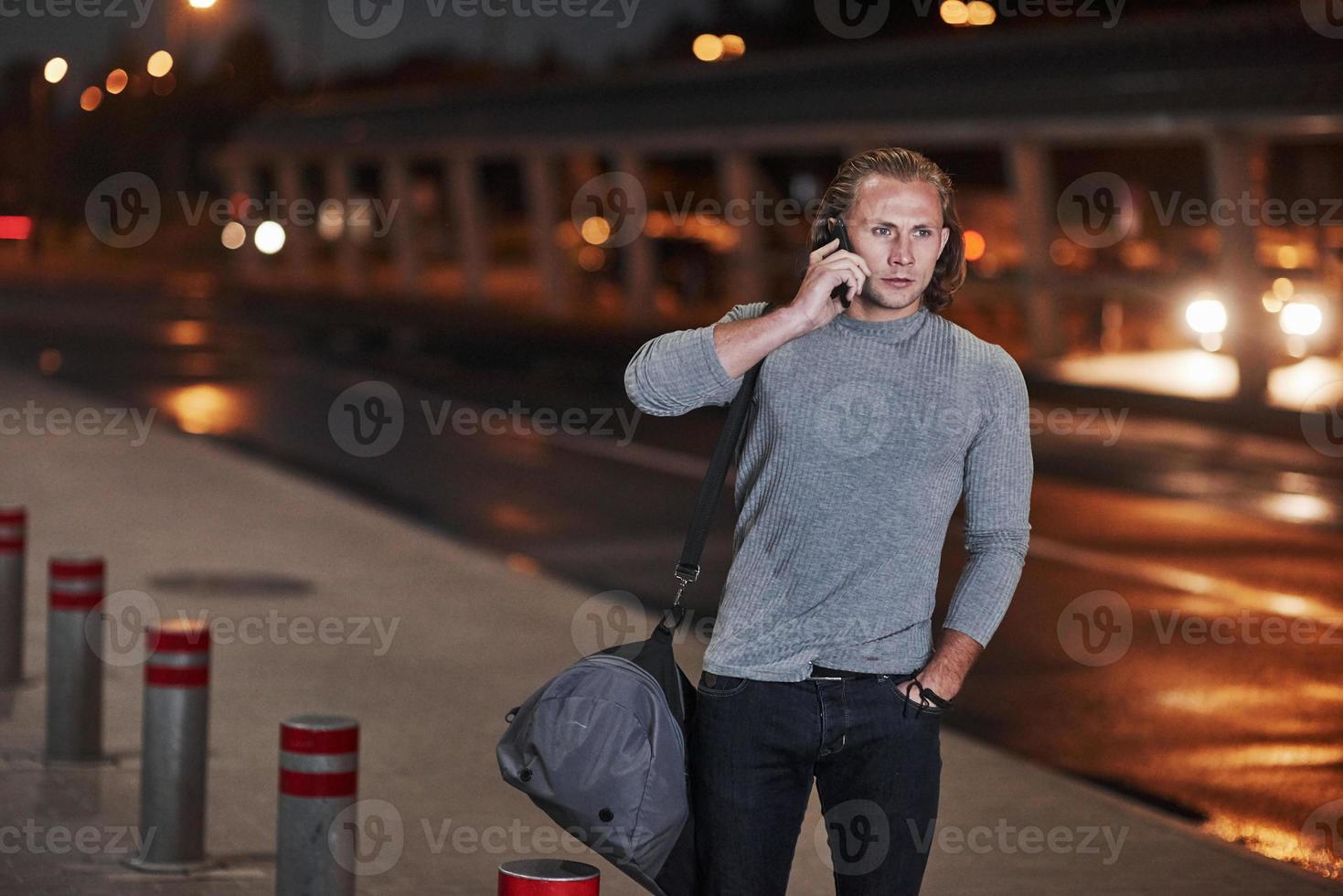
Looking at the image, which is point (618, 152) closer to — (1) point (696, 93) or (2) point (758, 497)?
(1) point (696, 93)

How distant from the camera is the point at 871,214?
359 centimetres

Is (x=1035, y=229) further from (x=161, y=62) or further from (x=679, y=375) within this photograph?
(x=679, y=375)

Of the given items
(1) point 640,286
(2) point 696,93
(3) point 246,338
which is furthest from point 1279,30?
(3) point 246,338

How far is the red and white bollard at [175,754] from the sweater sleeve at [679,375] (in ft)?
9.67

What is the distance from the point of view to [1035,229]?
25391 millimetres

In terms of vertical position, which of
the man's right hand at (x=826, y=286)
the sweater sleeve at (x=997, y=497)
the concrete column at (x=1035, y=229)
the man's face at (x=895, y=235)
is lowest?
the sweater sleeve at (x=997, y=497)

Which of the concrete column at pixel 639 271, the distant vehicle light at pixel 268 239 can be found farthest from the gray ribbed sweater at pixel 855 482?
the distant vehicle light at pixel 268 239

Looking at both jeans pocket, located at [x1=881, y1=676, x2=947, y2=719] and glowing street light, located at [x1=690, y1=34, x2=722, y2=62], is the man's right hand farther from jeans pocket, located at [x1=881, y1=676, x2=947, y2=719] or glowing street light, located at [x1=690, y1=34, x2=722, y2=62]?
glowing street light, located at [x1=690, y1=34, x2=722, y2=62]

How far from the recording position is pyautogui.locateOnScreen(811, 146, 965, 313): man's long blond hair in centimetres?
361

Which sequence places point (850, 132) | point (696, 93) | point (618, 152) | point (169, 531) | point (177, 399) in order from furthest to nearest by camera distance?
point (618, 152) → point (696, 93) → point (850, 132) → point (177, 399) → point (169, 531)

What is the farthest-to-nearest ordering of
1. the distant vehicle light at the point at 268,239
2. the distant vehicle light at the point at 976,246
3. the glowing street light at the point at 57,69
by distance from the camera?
the distant vehicle light at the point at 268,239
the glowing street light at the point at 57,69
the distant vehicle light at the point at 976,246

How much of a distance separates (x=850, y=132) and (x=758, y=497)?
83.8 feet

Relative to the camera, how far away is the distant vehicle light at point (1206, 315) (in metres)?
22.7

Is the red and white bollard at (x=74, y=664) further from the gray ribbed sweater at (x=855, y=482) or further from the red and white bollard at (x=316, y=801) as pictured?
the gray ribbed sweater at (x=855, y=482)
